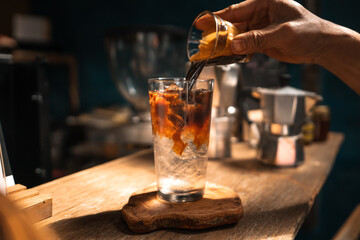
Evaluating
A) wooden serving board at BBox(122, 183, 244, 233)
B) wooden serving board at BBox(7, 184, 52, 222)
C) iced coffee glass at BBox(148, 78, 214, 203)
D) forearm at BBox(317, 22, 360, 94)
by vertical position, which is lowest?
wooden serving board at BBox(122, 183, 244, 233)

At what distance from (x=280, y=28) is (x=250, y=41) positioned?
121 millimetres

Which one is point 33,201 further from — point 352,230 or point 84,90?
point 84,90

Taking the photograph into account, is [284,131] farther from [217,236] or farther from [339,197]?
[339,197]

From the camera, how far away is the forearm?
0.89 m

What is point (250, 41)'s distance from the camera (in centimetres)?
73

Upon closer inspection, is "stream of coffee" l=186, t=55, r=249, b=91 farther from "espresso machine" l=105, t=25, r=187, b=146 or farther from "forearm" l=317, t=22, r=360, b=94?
"espresso machine" l=105, t=25, r=187, b=146

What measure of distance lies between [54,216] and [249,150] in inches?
33.4

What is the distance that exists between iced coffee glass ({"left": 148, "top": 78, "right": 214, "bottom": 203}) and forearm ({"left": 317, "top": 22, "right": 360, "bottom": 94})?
478mm

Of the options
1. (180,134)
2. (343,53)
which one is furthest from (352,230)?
(180,134)

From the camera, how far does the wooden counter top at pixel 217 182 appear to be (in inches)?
22.5

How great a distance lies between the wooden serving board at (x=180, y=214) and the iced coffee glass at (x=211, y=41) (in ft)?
1.03

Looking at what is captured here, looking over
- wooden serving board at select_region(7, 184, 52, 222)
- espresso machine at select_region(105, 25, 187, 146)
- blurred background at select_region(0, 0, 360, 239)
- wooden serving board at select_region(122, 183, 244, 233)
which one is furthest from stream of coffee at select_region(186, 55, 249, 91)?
espresso machine at select_region(105, 25, 187, 146)

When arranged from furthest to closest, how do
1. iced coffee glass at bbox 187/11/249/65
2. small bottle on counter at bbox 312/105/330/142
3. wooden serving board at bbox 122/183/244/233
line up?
1. small bottle on counter at bbox 312/105/330/142
2. iced coffee glass at bbox 187/11/249/65
3. wooden serving board at bbox 122/183/244/233

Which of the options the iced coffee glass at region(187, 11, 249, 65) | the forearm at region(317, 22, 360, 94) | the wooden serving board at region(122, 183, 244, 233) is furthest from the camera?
the forearm at region(317, 22, 360, 94)
